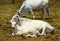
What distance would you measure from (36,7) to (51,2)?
22.2ft

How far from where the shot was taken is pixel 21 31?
8180mm

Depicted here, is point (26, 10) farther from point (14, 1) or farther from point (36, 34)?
point (14, 1)

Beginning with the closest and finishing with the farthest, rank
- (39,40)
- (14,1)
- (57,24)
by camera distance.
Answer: (39,40) < (57,24) < (14,1)

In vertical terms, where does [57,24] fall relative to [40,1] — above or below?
below

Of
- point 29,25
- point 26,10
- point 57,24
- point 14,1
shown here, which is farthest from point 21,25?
point 14,1

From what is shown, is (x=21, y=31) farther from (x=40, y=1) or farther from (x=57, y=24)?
(x=40, y=1)

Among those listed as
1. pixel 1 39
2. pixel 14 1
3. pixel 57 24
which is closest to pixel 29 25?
pixel 1 39

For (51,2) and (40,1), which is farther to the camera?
(51,2)

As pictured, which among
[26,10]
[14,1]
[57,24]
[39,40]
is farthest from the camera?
[14,1]

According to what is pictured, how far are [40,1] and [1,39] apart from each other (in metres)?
4.17

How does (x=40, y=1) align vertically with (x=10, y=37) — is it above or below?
above

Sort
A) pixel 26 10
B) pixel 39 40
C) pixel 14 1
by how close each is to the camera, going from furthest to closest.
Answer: pixel 14 1 < pixel 26 10 < pixel 39 40

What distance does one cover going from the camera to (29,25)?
328 inches

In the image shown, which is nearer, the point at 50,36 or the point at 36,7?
the point at 50,36
